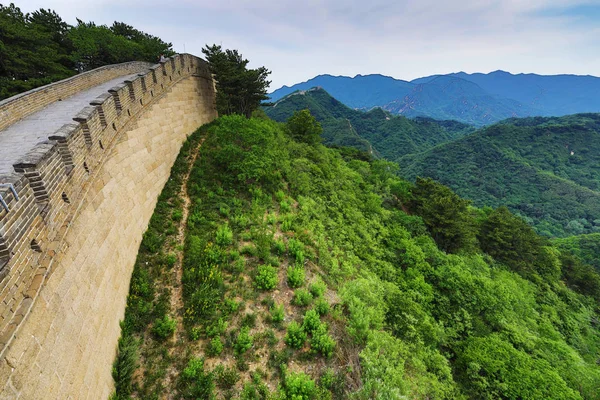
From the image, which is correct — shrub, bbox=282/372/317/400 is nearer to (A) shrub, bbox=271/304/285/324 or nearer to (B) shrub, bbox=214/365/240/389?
(B) shrub, bbox=214/365/240/389

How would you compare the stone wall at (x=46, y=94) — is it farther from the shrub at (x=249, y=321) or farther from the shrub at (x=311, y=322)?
the shrub at (x=311, y=322)

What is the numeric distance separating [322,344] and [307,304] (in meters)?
1.32

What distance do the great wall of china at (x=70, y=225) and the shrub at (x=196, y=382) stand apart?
157 cm

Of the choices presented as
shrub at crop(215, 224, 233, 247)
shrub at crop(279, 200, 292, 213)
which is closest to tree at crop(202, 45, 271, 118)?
shrub at crop(279, 200, 292, 213)

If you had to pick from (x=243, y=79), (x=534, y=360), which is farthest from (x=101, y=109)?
(x=534, y=360)

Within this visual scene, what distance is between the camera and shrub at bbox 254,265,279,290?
8211mm

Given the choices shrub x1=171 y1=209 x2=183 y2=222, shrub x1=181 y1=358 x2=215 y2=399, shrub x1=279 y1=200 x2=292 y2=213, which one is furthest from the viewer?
shrub x1=279 y1=200 x2=292 y2=213

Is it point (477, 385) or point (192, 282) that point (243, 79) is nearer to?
point (192, 282)

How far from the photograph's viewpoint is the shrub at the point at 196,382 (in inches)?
232

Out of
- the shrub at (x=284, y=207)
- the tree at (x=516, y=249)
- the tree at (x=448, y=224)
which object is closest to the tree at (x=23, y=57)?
the shrub at (x=284, y=207)

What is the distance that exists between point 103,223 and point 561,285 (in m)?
35.5

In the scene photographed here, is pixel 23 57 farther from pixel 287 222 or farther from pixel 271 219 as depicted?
pixel 287 222

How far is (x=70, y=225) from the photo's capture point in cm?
505

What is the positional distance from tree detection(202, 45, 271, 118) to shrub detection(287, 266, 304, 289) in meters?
13.3
